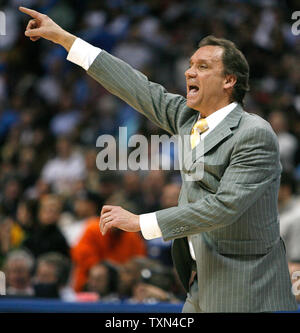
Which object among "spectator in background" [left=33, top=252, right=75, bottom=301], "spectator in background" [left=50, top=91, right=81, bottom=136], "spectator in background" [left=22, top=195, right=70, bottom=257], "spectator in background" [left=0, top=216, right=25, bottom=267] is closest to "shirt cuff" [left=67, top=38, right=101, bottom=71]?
"spectator in background" [left=33, top=252, right=75, bottom=301]

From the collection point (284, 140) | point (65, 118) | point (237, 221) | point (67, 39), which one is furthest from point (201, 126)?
point (65, 118)

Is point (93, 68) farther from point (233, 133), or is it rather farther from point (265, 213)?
point (265, 213)

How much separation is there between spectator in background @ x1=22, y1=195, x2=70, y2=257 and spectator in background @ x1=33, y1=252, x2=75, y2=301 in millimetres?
391

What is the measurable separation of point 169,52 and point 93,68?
181 inches

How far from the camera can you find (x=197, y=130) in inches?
94.4

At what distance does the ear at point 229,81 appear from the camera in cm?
240

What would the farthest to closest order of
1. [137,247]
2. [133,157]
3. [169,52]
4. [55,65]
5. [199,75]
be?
[55,65] < [169,52] < [133,157] < [137,247] < [199,75]

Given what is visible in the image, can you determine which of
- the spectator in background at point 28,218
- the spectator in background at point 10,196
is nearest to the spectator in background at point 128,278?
the spectator in background at point 28,218

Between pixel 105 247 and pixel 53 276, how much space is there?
47 centimetres

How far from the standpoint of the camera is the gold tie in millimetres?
2379

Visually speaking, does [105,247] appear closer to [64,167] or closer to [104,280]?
[104,280]

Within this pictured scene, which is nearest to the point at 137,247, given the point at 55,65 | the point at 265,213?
the point at 265,213

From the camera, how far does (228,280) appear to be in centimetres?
222
